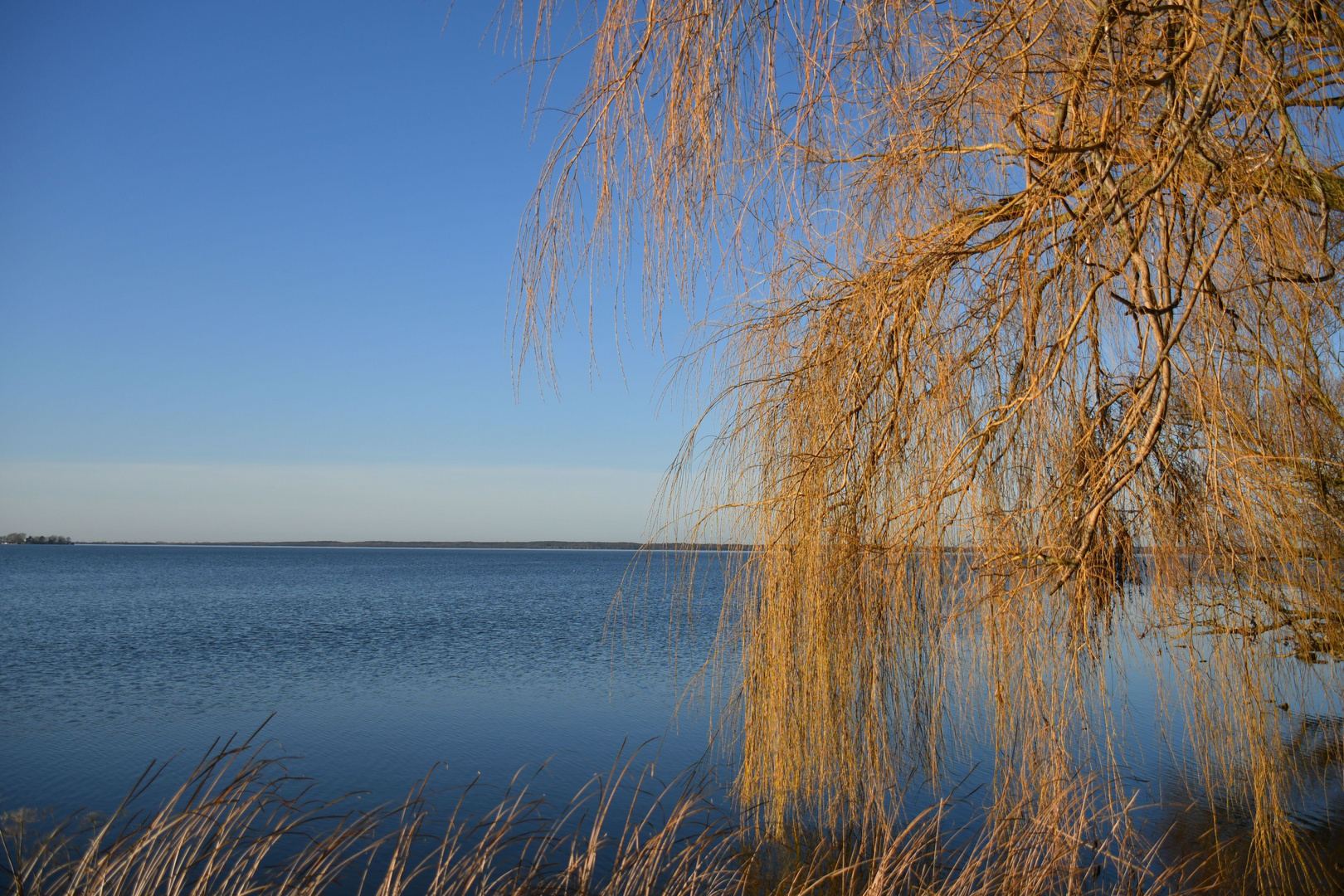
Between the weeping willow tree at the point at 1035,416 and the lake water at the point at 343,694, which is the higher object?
the weeping willow tree at the point at 1035,416

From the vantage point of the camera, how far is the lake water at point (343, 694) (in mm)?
8312

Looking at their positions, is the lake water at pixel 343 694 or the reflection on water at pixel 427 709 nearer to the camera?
the reflection on water at pixel 427 709

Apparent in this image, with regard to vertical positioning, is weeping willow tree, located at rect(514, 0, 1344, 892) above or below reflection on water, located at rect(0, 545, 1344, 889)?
above

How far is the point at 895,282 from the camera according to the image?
2520mm

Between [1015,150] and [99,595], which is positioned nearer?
[1015,150]

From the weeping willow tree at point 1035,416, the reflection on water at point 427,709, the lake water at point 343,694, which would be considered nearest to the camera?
the weeping willow tree at point 1035,416

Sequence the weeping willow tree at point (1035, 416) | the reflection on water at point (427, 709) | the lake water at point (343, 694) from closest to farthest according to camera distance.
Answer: the weeping willow tree at point (1035, 416)
the reflection on water at point (427, 709)
the lake water at point (343, 694)

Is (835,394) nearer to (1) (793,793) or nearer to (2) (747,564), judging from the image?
(2) (747,564)

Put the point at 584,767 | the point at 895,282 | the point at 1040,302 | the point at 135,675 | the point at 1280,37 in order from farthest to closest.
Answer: the point at 135,675 → the point at 584,767 → the point at 895,282 → the point at 1040,302 → the point at 1280,37

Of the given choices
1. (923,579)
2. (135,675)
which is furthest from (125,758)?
(923,579)

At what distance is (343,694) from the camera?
490 inches

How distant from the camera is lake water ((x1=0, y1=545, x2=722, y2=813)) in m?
8.31

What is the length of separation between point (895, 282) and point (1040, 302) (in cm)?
41

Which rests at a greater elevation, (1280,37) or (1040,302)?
(1280,37)
